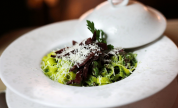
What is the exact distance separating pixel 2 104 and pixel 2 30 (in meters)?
2.27

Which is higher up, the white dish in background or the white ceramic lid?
the white ceramic lid

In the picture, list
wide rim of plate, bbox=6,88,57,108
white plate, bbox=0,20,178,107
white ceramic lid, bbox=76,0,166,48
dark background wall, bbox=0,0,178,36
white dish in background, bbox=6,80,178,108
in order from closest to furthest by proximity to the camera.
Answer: white plate, bbox=0,20,178,107
white dish in background, bbox=6,80,178,108
wide rim of plate, bbox=6,88,57,108
white ceramic lid, bbox=76,0,166,48
dark background wall, bbox=0,0,178,36

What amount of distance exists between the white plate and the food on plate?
9cm

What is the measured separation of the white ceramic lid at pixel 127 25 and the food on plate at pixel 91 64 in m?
0.11


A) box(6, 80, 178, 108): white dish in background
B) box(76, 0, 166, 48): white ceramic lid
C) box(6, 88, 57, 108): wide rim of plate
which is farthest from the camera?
box(76, 0, 166, 48): white ceramic lid

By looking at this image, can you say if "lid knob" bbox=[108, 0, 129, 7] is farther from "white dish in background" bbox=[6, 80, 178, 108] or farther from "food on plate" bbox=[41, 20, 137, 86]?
"white dish in background" bbox=[6, 80, 178, 108]

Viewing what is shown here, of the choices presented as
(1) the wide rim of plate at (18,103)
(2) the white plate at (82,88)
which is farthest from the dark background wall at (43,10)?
(1) the wide rim of plate at (18,103)

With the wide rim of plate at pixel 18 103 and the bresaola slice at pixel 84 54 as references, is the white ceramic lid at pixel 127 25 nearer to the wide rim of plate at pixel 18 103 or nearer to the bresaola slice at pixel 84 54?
the bresaola slice at pixel 84 54

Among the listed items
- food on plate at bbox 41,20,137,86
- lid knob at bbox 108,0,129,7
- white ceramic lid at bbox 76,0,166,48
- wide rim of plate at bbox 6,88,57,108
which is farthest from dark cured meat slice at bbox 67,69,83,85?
lid knob at bbox 108,0,129,7

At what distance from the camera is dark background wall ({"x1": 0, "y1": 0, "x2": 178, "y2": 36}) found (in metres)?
3.53

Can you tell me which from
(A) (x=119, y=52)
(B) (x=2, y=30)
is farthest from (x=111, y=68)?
(B) (x=2, y=30)

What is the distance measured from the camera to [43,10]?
4.20 meters

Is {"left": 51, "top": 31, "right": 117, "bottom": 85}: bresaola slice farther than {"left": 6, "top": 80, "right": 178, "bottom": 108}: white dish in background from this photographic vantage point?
Yes

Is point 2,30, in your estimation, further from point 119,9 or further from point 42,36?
point 119,9
